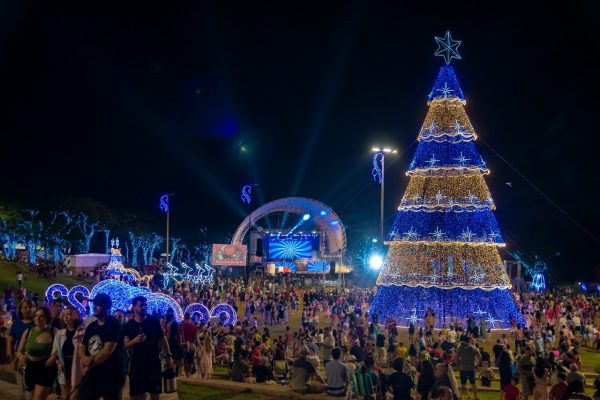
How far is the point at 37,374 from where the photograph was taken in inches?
293

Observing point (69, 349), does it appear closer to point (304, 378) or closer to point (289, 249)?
point (304, 378)

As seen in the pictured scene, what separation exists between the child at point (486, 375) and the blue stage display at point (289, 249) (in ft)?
174

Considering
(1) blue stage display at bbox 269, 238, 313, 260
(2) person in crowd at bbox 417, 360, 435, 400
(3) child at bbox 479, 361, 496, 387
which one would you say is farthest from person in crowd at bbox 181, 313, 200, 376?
(1) blue stage display at bbox 269, 238, 313, 260

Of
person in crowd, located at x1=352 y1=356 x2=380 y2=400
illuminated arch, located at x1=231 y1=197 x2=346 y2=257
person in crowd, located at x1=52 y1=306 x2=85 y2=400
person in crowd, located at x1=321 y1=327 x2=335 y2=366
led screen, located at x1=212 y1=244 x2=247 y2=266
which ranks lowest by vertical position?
person in crowd, located at x1=321 y1=327 x2=335 y2=366

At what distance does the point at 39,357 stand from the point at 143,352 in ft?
4.18

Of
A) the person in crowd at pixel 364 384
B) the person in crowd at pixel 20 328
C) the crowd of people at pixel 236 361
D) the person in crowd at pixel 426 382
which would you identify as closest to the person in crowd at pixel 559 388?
the crowd of people at pixel 236 361

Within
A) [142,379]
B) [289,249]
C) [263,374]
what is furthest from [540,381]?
[289,249]

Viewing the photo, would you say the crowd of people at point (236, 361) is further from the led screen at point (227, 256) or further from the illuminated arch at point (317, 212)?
the illuminated arch at point (317, 212)

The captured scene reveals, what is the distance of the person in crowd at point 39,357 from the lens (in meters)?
7.35

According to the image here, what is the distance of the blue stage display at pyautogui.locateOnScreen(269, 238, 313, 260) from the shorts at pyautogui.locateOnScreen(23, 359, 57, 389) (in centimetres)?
6127

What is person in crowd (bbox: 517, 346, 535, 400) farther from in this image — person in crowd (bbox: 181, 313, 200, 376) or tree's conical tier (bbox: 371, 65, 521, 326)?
tree's conical tier (bbox: 371, 65, 521, 326)

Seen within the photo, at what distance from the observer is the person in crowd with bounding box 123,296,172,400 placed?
24.2 feet

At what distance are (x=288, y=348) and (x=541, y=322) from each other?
1571cm

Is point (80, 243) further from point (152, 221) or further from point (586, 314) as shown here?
point (586, 314)
